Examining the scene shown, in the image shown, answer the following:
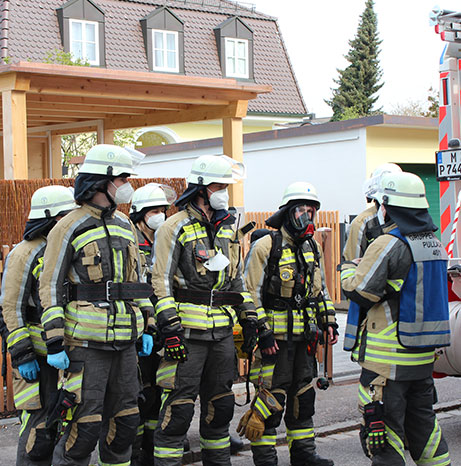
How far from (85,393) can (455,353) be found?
308 centimetres

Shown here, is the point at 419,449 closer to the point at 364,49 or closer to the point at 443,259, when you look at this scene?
the point at 443,259

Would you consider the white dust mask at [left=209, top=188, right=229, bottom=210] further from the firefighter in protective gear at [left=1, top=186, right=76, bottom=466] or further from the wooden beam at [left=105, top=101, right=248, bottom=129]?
the wooden beam at [left=105, top=101, right=248, bottom=129]

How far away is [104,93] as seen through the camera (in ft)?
37.6

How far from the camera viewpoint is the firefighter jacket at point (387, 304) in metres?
4.98

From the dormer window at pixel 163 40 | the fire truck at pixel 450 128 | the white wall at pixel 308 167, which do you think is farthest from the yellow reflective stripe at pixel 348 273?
the dormer window at pixel 163 40

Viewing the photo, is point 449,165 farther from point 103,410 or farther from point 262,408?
point 103,410

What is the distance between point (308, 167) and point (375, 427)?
14608mm

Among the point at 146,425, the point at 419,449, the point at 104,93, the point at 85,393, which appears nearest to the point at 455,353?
the point at 419,449

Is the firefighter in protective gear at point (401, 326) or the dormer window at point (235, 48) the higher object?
the dormer window at point (235, 48)

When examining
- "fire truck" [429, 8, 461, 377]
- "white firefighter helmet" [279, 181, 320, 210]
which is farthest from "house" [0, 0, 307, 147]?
"white firefighter helmet" [279, 181, 320, 210]

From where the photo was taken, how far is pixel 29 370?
5062mm

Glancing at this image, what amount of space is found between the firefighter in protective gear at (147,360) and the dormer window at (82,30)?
923 inches

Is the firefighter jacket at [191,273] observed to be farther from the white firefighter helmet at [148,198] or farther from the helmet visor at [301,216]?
the white firefighter helmet at [148,198]

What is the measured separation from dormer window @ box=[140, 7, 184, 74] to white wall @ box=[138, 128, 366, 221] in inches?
415
